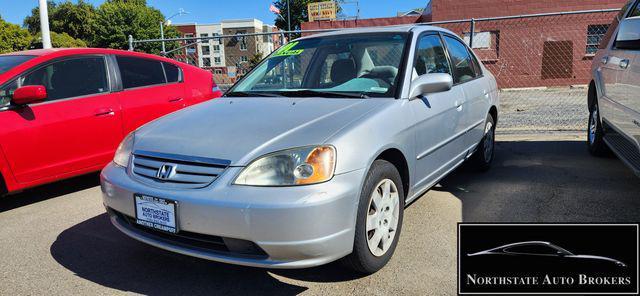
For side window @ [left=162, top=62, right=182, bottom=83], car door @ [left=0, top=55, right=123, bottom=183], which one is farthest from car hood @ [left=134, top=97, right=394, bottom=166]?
side window @ [left=162, top=62, right=182, bottom=83]

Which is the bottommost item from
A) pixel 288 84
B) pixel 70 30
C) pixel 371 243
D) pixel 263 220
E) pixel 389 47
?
pixel 371 243

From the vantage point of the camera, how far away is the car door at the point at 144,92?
5059 mm

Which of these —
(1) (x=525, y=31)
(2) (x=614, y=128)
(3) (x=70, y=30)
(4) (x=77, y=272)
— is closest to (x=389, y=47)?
(2) (x=614, y=128)

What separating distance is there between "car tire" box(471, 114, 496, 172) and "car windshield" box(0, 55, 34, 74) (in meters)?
4.60

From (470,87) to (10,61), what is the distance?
4460 mm

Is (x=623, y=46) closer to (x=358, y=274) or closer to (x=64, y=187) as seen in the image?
(x=358, y=274)

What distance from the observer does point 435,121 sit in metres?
3.52

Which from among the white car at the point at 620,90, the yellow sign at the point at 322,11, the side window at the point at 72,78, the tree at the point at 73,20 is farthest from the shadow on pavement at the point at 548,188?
the tree at the point at 73,20

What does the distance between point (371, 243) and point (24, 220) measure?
3.16 metres

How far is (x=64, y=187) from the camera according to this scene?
5.13 meters

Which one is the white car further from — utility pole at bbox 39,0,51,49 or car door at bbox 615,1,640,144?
utility pole at bbox 39,0,51,49

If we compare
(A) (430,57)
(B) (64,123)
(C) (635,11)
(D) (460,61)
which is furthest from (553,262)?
(B) (64,123)

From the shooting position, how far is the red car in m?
4.13

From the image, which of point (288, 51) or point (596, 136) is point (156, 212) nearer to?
point (288, 51)
